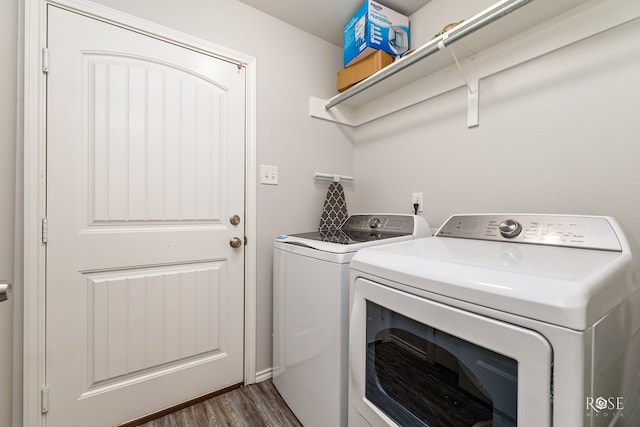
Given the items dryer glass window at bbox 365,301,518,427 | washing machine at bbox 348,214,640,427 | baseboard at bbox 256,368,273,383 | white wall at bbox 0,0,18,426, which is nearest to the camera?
washing machine at bbox 348,214,640,427

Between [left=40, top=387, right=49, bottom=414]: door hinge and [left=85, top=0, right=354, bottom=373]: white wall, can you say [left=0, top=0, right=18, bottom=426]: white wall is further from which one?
[left=85, top=0, right=354, bottom=373]: white wall

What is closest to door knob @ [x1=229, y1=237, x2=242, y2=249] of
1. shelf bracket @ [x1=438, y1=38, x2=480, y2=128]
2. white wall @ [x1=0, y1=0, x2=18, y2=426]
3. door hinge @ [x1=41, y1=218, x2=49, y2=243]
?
door hinge @ [x1=41, y1=218, x2=49, y2=243]

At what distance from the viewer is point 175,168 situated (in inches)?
57.7

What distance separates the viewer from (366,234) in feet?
5.10

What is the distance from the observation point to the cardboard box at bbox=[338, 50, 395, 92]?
161 cm

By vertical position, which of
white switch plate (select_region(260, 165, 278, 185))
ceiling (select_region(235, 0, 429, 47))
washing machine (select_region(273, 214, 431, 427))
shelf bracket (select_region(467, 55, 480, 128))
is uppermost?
ceiling (select_region(235, 0, 429, 47))

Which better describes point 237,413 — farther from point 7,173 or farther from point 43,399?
point 7,173

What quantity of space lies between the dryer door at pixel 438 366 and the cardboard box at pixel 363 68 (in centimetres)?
133

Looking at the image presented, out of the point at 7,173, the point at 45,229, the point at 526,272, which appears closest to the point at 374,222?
the point at 526,272

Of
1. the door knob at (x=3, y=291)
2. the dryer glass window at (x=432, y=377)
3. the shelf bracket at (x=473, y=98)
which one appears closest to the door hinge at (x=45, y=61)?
the door knob at (x=3, y=291)

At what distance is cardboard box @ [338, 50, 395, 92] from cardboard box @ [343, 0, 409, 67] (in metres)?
0.03

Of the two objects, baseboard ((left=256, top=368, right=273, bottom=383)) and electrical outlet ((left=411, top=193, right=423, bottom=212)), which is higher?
electrical outlet ((left=411, top=193, right=423, bottom=212))

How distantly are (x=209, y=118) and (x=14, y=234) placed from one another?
1006 millimetres

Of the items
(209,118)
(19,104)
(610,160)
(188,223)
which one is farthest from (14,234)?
(610,160)
